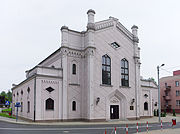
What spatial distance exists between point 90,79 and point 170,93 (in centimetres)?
3847

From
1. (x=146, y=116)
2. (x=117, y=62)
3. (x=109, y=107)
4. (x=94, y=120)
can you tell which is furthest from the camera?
(x=146, y=116)

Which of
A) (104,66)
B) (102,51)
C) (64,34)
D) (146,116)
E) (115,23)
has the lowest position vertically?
(146,116)

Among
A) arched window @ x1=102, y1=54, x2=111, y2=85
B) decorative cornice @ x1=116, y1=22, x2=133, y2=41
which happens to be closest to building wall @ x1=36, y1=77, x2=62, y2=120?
arched window @ x1=102, y1=54, x2=111, y2=85

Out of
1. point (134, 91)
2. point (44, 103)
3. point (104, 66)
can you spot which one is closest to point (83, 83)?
point (104, 66)

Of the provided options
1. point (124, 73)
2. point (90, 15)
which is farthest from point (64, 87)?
point (90, 15)

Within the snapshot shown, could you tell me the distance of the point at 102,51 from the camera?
30625mm

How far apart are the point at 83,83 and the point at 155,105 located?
23.0 m

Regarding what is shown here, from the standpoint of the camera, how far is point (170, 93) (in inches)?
2283

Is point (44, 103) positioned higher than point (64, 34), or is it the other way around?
point (64, 34)

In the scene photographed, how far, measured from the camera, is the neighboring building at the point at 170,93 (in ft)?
182

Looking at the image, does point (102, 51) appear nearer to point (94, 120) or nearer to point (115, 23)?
point (115, 23)

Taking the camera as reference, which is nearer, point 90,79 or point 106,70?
point 90,79

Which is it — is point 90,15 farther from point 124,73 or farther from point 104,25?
point 124,73

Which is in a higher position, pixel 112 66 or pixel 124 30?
pixel 124 30
